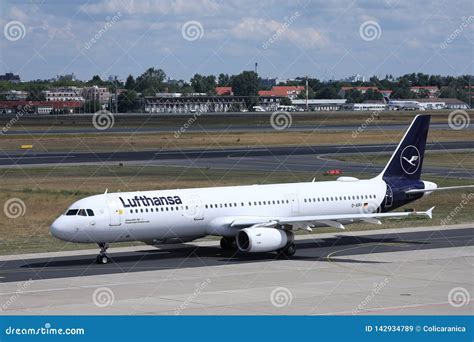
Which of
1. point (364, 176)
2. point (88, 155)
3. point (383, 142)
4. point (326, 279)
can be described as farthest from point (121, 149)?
point (326, 279)

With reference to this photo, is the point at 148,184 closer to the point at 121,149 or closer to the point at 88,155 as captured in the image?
the point at 88,155

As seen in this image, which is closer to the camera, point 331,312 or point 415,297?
point 331,312

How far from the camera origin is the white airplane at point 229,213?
53.9m

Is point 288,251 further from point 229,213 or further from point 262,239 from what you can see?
point 229,213

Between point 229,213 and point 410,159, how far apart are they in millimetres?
14885

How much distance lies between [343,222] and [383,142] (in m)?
95.2

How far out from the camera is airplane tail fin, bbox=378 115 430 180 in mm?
66188

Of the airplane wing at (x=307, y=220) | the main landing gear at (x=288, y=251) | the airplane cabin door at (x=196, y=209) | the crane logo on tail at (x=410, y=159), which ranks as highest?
the crane logo on tail at (x=410, y=159)

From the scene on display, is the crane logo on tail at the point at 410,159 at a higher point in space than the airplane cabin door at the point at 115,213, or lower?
higher

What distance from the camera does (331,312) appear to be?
40.7m

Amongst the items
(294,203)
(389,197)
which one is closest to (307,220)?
(294,203)

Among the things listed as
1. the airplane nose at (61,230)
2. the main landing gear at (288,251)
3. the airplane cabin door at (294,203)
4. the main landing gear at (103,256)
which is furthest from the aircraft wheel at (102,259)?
the airplane cabin door at (294,203)

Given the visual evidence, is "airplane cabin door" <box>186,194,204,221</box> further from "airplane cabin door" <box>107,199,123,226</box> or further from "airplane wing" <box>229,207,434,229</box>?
"airplane cabin door" <box>107,199,123,226</box>

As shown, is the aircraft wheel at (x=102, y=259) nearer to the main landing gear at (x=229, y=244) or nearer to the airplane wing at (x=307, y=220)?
the airplane wing at (x=307, y=220)
